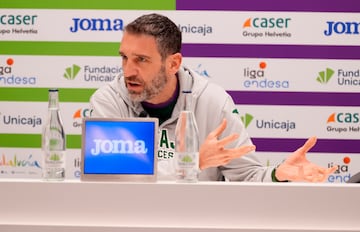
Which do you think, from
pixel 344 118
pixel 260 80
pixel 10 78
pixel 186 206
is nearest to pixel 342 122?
pixel 344 118

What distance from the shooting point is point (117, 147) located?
1.55 metres

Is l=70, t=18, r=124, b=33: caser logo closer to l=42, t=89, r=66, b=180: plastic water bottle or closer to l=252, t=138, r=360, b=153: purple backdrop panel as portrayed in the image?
l=252, t=138, r=360, b=153: purple backdrop panel

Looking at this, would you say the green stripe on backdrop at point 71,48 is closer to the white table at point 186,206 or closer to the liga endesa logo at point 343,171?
the liga endesa logo at point 343,171

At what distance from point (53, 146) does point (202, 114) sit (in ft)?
3.77

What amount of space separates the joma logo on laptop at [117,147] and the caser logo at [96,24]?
2.78 m

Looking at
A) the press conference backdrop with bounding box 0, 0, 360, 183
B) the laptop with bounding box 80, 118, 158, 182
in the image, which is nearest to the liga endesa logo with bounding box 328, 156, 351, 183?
the press conference backdrop with bounding box 0, 0, 360, 183

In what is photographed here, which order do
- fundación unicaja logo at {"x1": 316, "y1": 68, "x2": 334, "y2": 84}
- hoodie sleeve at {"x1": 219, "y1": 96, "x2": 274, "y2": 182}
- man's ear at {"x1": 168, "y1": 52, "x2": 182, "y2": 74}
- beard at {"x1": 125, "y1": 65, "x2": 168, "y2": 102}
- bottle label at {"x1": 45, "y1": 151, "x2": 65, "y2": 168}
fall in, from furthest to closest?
fundación unicaja logo at {"x1": 316, "y1": 68, "x2": 334, "y2": 84}, man's ear at {"x1": 168, "y1": 52, "x2": 182, "y2": 74}, beard at {"x1": 125, "y1": 65, "x2": 168, "y2": 102}, hoodie sleeve at {"x1": 219, "y1": 96, "x2": 274, "y2": 182}, bottle label at {"x1": 45, "y1": 151, "x2": 65, "y2": 168}

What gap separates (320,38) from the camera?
4.19 metres

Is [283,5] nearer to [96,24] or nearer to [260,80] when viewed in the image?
[260,80]

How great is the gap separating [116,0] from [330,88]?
158 centimetres

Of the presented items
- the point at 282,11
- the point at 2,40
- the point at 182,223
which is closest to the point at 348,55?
the point at 282,11

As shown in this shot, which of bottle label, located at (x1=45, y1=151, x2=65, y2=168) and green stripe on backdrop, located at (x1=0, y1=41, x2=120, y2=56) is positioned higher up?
green stripe on backdrop, located at (x1=0, y1=41, x2=120, y2=56)

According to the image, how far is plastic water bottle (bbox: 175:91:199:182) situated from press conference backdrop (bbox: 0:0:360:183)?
254 centimetres

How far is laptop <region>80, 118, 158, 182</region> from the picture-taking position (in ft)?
5.02
